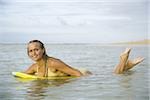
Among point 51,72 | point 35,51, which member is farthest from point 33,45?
point 51,72

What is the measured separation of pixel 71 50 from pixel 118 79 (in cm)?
20

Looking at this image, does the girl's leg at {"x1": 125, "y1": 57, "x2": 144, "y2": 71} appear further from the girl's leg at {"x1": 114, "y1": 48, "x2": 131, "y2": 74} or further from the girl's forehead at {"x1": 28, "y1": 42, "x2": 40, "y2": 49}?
the girl's forehead at {"x1": 28, "y1": 42, "x2": 40, "y2": 49}

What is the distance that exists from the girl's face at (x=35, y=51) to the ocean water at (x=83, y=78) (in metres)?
0.02

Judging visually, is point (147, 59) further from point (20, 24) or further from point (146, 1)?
point (20, 24)

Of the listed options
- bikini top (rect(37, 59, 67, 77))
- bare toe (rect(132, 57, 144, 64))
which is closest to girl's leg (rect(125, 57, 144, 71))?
bare toe (rect(132, 57, 144, 64))

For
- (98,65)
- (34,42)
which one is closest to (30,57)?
(34,42)

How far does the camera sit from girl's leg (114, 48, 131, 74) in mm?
2018

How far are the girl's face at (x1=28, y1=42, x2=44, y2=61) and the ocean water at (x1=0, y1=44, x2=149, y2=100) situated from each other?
0.06 feet

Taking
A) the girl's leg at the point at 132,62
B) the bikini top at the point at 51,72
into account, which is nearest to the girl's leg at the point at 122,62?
the girl's leg at the point at 132,62

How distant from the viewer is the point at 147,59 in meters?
2.01

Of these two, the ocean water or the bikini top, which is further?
the bikini top

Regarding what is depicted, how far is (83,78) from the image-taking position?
2.05 meters

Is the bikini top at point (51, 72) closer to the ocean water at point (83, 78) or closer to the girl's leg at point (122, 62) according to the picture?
the ocean water at point (83, 78)

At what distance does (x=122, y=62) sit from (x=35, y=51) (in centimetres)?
33
